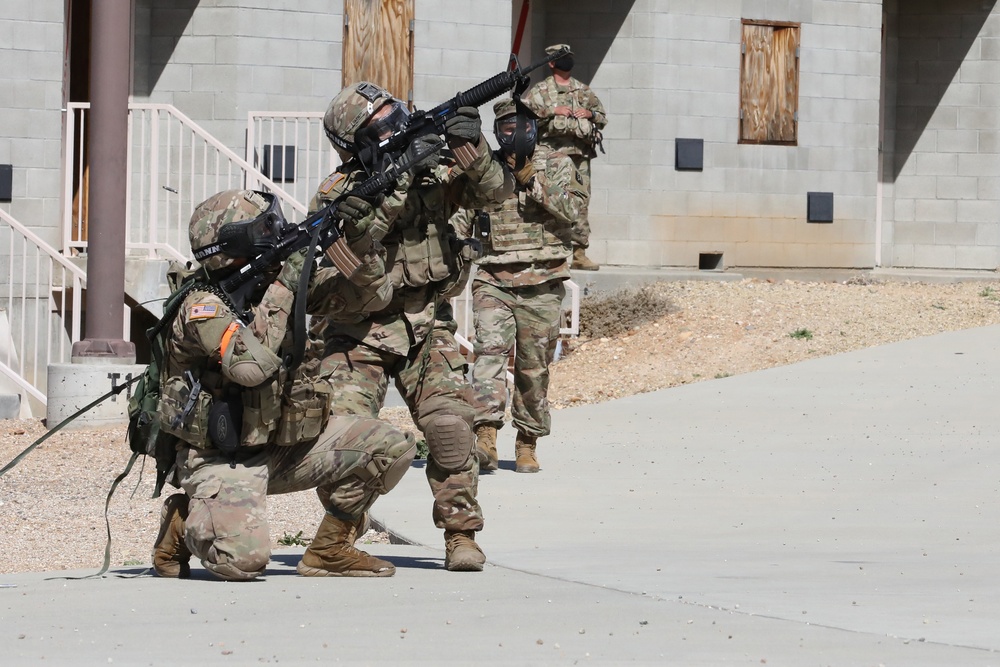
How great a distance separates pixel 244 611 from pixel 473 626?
0.74 metres

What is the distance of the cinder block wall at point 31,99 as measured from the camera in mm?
12695

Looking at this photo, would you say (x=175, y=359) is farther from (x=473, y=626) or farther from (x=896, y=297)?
(x=896, y=297)

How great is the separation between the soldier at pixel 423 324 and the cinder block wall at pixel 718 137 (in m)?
9.55

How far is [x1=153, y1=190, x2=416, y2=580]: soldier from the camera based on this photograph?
555 centimetres

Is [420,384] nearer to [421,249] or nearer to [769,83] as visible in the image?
[421,249]

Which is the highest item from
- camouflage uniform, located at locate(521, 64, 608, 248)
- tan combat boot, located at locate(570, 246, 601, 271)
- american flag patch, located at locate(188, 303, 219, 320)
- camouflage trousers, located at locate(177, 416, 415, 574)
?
camouflage uniform, located at locate(521, 64, 608, 248)

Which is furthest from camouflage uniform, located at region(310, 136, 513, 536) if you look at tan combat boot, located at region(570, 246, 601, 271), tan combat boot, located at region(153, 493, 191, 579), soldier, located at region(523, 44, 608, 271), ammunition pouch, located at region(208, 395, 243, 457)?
tan combat boot, located at region(570, 246, 601, 271)

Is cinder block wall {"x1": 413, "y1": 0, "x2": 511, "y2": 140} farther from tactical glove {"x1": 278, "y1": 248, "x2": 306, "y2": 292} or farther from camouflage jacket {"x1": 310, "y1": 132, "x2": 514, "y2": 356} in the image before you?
tactical glove {"x1": 278, "y1": 248, "x2": 306, "y2": 292}

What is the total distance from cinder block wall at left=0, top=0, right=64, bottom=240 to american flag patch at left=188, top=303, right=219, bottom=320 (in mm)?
7752

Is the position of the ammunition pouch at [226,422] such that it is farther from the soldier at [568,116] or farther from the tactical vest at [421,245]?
the soldier at [568,116]

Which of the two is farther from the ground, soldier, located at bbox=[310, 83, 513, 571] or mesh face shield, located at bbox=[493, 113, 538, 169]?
mesh face shield, located at bbox=[493, 113, 538, 169]

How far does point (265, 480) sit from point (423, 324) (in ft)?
3.00

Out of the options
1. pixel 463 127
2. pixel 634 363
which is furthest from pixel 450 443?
pixel 634 363

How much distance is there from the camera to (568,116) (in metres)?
10.3
